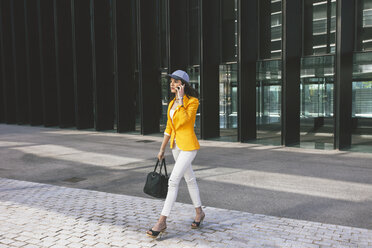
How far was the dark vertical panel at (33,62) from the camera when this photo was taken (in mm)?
22984

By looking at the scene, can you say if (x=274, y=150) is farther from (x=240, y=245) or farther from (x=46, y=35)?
(x=46, y=35)

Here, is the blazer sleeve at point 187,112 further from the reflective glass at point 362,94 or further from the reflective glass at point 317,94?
the reflective glass at point 317,94

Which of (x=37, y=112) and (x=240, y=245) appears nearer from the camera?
(x=240, y=245)

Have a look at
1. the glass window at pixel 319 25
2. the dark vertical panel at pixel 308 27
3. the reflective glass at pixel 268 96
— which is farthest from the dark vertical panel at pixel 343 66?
the reflective glass at pixel 268 96

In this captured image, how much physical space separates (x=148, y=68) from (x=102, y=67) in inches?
138

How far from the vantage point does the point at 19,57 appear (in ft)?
79.5

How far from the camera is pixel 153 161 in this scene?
1021cm

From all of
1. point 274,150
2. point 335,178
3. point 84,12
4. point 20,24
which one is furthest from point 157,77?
point 20,24

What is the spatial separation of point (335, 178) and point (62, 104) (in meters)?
17.8

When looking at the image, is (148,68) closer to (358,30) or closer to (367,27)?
(358,30)

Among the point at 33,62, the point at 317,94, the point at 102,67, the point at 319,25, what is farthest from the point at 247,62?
the point at 33,62

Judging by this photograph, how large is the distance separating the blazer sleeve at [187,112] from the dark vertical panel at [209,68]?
34.0 feet

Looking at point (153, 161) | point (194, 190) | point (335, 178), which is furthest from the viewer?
point (153, 161)

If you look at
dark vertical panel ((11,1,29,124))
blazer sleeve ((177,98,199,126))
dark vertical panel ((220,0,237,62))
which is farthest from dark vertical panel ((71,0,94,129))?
blazer sleeve ((177,98,199,126))
